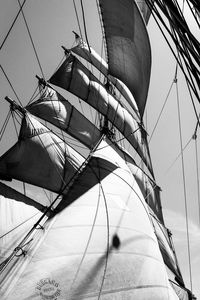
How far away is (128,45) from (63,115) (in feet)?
19.2

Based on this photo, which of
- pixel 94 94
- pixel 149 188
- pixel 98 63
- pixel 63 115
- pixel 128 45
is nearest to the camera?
pixel 128 45

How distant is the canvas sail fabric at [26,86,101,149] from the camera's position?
48.8 ft

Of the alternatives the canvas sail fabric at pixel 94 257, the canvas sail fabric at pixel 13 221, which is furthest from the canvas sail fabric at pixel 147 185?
the canvas sail fabric at pixel 94 257

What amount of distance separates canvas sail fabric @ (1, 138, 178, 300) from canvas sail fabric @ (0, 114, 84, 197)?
857 cm

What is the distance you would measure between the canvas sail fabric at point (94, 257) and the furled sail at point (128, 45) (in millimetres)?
7279

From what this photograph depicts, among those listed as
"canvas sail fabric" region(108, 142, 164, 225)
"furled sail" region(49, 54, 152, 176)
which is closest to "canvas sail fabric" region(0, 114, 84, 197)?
"canvas sail fabric" region(108, 142, 164, 225)

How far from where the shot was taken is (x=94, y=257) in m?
2.94

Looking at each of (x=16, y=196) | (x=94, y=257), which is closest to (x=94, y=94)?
(x=16, y=196)

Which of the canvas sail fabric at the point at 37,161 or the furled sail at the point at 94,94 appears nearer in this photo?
the canvas sail fabric at the point at 37,161

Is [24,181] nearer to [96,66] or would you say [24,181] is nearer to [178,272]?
[178,272]

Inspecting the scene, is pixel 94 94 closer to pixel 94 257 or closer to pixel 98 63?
pixel 98 63

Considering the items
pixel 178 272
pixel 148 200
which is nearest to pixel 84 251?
pixel 178 272

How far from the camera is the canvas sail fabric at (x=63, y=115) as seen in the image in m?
14.9

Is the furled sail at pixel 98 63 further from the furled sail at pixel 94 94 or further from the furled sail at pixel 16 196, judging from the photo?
the furled sail at pixel 16 196
